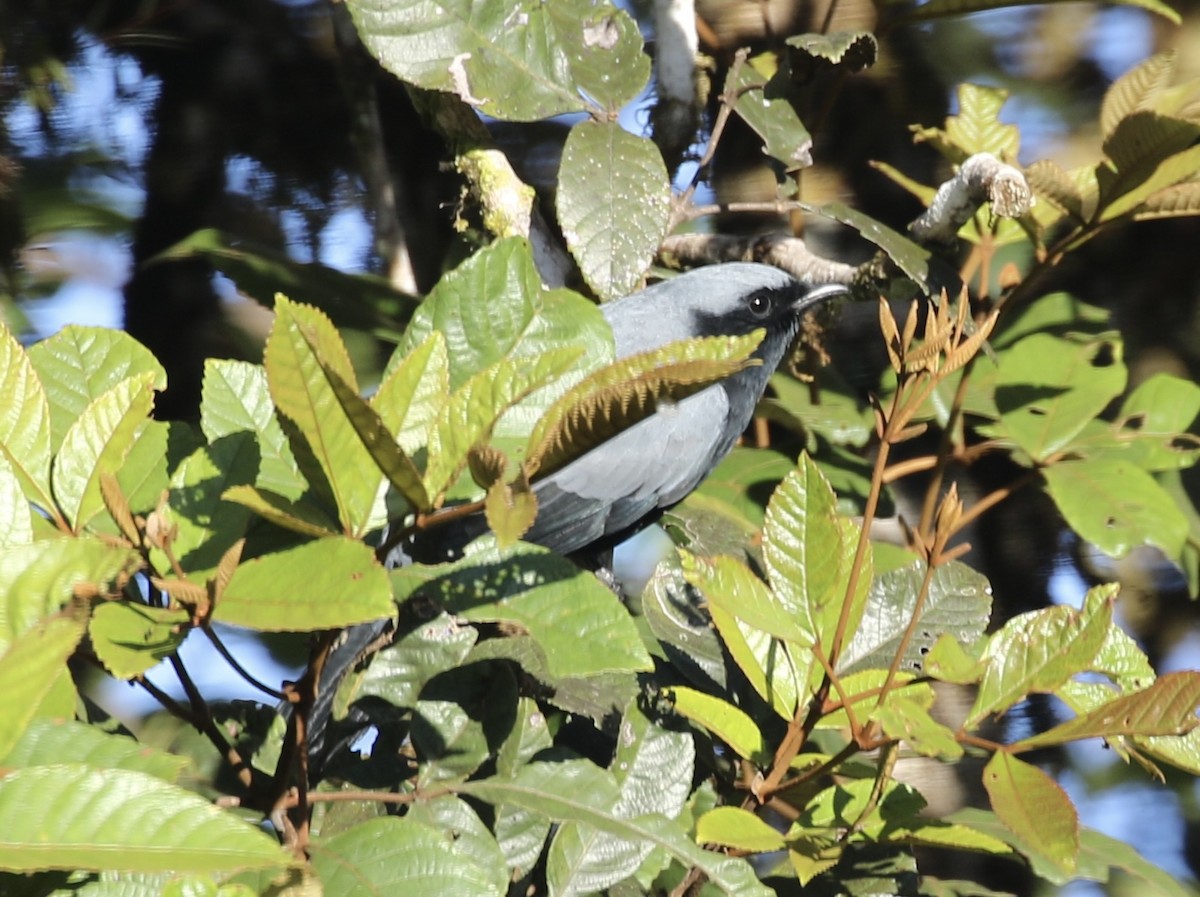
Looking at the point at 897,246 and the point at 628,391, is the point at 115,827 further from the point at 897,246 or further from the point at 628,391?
the point at 897,246

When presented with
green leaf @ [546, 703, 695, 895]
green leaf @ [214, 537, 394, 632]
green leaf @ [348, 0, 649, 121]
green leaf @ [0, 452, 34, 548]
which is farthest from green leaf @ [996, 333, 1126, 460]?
green leaf @ [0, 452, 34, 548]

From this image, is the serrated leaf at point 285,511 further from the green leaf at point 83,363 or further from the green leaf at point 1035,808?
the green leaf at point 1035,808

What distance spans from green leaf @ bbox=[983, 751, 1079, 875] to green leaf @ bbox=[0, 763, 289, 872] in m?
0.59

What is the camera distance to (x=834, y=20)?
2.86 meters

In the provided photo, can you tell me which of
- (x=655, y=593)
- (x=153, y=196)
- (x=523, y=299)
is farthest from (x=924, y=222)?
(x=153, y=196)

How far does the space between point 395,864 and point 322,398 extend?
0.36 metres

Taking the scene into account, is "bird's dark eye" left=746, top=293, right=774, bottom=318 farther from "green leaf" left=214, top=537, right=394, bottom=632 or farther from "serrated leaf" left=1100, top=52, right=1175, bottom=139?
"green leaf" left=214, top=537, right=394, bottom=632

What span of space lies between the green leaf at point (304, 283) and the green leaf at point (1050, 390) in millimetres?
1084

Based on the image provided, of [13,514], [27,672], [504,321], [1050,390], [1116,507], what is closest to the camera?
[27,672]

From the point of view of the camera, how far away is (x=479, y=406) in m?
0.87

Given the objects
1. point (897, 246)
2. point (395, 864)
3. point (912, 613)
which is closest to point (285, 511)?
point (395, 864)

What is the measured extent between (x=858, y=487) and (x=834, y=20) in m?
1.19

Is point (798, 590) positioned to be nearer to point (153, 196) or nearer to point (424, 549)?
point (424, 549)

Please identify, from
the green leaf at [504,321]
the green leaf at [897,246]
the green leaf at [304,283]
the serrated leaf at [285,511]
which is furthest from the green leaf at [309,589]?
the green leaf at [304,283]
